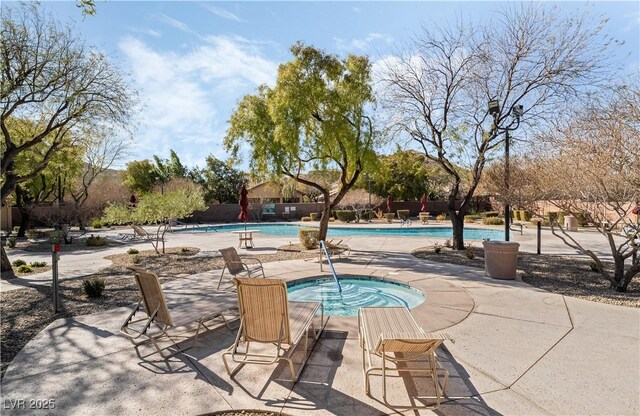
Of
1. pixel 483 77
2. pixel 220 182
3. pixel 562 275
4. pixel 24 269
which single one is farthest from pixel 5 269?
pixel 220 182

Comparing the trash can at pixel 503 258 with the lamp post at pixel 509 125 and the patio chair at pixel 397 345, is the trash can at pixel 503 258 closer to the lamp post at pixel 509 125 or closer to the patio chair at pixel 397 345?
the lamp post at pixel 509 125

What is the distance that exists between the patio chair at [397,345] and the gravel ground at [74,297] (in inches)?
150

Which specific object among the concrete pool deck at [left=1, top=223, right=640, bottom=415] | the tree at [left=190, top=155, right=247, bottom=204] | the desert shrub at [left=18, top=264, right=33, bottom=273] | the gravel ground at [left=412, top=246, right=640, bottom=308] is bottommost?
the desert shrub at [left=18, top=264, right=33, bottom=273]

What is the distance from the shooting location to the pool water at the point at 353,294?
250 inches

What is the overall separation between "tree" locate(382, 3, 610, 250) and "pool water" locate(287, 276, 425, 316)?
5.54 m

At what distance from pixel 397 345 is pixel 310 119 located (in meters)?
10.4

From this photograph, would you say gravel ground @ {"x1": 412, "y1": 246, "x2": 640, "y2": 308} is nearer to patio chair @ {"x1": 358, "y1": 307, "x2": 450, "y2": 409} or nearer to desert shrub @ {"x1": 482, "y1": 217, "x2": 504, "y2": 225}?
patio chair @ {"x1": 358, "y1": 307, "x2": 450, "y2": 409}

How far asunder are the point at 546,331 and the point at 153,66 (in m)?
11.5

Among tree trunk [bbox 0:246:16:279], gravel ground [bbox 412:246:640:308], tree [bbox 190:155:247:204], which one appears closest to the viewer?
gravel ground [bbox 412:246:640:308]

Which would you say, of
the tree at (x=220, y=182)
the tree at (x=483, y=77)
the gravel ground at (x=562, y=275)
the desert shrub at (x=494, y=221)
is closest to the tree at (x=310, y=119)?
the tree at (x=483, y=77)

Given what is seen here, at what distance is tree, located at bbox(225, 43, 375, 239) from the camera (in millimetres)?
11375

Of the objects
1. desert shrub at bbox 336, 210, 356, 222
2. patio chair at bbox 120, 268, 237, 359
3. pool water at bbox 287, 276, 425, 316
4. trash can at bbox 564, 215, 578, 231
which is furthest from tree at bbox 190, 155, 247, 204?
patio chair at bbox 120, 268, 237, 359

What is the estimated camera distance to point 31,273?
9.09 metres

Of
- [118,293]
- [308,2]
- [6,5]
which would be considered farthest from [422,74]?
[6,5]
